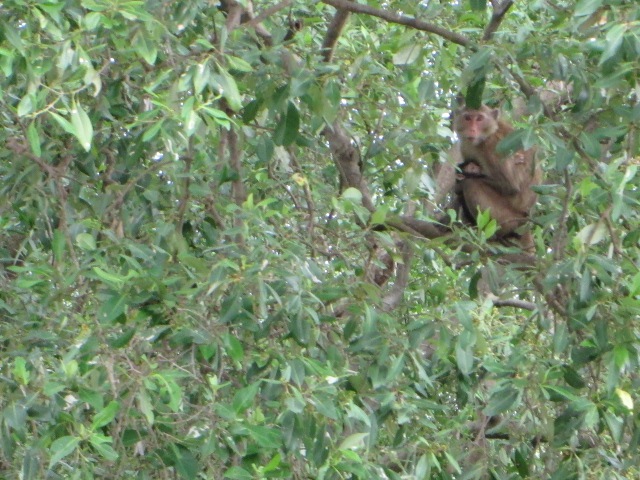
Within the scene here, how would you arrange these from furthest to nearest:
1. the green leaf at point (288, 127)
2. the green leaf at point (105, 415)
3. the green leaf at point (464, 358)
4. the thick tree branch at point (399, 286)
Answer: the thick tree branch at point (399, 286) < the green leaf at point (288, 127) < the green leaf at point (464, 358) < the green leaf at point (105, 415)

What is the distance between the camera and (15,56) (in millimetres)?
3002

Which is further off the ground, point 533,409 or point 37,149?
point 37,149

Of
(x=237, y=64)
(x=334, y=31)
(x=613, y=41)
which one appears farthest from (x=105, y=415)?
(x=334, y=31)

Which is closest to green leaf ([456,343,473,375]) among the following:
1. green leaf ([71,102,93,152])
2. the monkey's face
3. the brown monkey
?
green leaf ([71,102,93,152])

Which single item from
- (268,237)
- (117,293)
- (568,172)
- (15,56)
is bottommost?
(117,293)

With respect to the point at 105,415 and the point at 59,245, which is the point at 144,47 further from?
the point at 105,415

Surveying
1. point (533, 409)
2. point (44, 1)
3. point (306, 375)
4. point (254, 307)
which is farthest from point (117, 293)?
point (533, 409)

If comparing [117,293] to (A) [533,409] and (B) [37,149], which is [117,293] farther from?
(A) [533,409]

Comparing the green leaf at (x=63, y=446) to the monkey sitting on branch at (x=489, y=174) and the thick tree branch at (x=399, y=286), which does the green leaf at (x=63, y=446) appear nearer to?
the thick tree branch at (x=399, y=286)

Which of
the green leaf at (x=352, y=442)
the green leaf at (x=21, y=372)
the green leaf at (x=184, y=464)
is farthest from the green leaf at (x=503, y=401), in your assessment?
the green leaf at (x=21, y=372)

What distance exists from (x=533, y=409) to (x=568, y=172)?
83cm

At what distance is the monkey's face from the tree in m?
1.77

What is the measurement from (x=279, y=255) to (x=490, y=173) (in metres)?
3.22

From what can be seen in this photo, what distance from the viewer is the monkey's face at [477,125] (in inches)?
245
